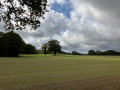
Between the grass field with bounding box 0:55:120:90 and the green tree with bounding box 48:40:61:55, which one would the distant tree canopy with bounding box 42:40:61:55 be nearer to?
the green tree with bounding box 48:40:61:55

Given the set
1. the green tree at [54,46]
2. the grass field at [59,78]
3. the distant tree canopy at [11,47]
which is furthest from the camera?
the green tree at [54,46]

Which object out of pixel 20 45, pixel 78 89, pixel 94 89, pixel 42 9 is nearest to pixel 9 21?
pixel 42 9

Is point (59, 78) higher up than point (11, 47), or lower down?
lower down

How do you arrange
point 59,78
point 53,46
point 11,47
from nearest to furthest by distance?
point 59,78 < point 11,47 < point 53,46

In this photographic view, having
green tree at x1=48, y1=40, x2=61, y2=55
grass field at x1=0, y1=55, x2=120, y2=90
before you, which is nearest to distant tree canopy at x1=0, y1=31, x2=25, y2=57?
green tree at x1=48, y1=40, x2=61, y2=55

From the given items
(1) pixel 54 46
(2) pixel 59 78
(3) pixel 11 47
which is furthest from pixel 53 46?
(2) pixel 59 78

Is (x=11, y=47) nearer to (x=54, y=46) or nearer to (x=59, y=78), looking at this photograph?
(x=54, y=46)

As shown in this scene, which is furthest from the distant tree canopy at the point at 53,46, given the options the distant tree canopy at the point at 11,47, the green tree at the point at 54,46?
the distant tree canopy at the point at 11,47

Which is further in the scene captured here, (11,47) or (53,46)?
(53,46)

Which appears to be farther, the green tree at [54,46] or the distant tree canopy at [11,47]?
the green tree at [54,46]

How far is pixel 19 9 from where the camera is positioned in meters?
8.14

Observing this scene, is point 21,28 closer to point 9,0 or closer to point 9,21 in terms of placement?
point 9,21

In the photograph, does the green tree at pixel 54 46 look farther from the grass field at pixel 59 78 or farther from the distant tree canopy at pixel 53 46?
the grass field at pixel 59 78

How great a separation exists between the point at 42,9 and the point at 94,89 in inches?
226
